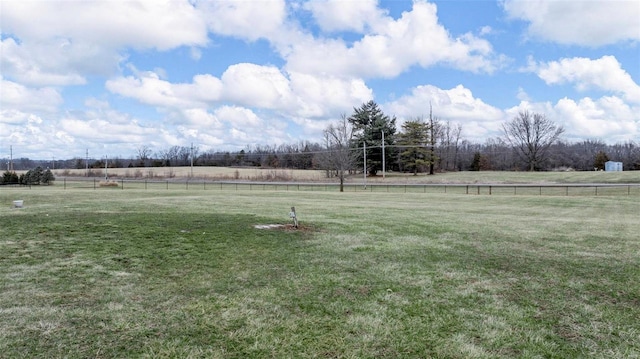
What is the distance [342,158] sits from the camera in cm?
4800

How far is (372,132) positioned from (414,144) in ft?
25.7

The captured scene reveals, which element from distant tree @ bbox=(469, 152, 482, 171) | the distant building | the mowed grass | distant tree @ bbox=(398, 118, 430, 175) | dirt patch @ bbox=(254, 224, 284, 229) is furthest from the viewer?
distant tree @ bbox=(469, 152, 482, 171)

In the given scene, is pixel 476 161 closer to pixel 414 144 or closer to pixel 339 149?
pixel 414 144

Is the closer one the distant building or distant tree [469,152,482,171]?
the distant building

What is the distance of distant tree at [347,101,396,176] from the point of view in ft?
241

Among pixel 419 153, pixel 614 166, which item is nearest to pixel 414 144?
pixel 419 153

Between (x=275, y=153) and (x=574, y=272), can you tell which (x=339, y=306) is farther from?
(x=275, y=153)

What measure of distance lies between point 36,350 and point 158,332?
106cm

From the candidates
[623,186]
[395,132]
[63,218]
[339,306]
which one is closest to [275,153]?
[395,132]

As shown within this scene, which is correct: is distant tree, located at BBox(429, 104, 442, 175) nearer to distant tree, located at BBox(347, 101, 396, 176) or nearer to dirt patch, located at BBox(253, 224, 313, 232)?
distant tree, located at BBox(347, 101, 396, 176)

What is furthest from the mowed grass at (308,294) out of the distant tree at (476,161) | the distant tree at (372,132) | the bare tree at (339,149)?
the distant tree at (476,161)

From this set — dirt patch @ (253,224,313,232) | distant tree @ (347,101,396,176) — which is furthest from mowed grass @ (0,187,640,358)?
distant tree @ (347,101,396,176)

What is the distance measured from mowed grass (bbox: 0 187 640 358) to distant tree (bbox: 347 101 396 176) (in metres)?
63.0

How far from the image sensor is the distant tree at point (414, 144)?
2879 inches
